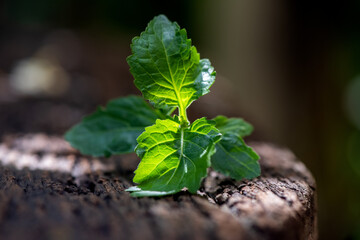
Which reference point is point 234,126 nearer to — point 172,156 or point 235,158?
point 235,158

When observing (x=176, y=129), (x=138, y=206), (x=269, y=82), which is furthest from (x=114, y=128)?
(x=269, y=82)

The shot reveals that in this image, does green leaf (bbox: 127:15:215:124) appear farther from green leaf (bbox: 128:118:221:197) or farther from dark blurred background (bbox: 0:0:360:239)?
dark blurred background (bbox: 0:0:360:239)

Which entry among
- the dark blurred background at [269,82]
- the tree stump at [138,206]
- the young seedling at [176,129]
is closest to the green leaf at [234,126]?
the young seedling at [176,129]

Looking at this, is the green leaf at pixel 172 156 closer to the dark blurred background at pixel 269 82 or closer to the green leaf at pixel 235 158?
the green leaf at pixel 235 158

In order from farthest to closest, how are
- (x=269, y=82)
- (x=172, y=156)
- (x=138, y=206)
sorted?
(x=269, y=82) < (x=172, y=156) < (x=138, y=206)

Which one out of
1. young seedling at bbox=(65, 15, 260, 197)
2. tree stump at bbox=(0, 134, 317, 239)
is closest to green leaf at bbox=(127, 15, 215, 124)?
young seedling at bbox=(65, 15, 260, 197)

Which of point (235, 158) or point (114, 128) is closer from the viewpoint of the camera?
point (235, 158)
